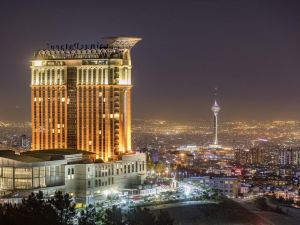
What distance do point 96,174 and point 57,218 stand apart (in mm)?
13943

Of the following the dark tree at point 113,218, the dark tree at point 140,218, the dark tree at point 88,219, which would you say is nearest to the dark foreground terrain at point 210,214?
the dark tree at point 140,218

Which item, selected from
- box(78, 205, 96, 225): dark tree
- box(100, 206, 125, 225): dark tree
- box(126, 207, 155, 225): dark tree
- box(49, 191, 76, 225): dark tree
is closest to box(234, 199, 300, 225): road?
box(126, 207, 155, 225): dark tree

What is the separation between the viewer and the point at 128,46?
5688 centimetres

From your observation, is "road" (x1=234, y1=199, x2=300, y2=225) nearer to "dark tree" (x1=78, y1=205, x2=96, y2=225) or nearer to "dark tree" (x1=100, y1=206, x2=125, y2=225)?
"dark tree" (x1=100, y1=206, x2=125, y2=225)

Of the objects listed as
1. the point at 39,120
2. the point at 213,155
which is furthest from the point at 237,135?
the point at 39,120

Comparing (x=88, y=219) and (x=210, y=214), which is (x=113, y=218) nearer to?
(x=88, y=219)

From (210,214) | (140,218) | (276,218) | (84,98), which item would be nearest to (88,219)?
(140,218)

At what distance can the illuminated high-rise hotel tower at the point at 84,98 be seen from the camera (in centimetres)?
5556

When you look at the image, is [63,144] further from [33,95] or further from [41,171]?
[41,171]

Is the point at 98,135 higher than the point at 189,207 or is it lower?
higher

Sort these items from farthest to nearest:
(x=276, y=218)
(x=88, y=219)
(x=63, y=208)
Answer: (x=276, y=218) → (x=88, y=219) → (x=63, y=208)

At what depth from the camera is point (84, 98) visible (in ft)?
186

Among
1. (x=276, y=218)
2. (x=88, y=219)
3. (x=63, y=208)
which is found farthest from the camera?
(x=276, y=218)

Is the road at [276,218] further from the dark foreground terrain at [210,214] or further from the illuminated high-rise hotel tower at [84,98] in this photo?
Result: the illuminated high-rise hotel tower at [84,98]
